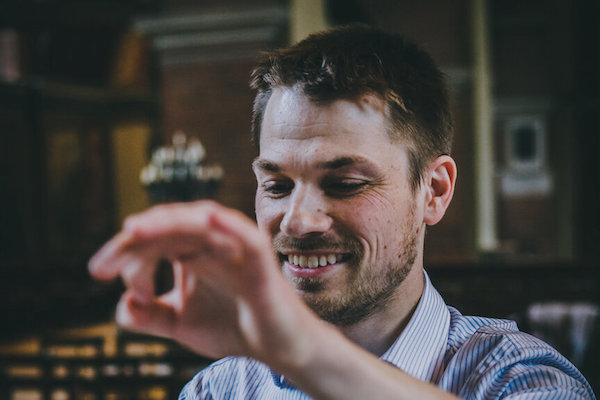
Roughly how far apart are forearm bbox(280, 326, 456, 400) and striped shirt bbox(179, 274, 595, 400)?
28 centimetres

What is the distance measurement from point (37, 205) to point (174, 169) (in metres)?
4.77

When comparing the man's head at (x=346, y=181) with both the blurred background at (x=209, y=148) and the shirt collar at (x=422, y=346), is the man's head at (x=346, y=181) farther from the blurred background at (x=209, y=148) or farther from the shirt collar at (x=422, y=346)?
the blurred background at (x=209, y=148)

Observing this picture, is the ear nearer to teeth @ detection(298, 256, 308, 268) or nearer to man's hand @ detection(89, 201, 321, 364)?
teeth @ detection(298, 256, 308, 268)

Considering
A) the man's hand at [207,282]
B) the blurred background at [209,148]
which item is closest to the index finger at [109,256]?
the man's hand at [207,282]

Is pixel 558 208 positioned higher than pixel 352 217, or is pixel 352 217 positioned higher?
pixel 352 217

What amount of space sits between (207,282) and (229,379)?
58 centimetres

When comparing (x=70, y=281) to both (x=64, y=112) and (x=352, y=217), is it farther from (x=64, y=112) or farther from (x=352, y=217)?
(x=352, y=217)

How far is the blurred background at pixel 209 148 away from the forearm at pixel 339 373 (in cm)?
194

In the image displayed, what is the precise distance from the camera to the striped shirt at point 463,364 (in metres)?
0.80

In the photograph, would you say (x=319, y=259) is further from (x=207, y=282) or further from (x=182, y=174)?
(x=182, y=174)

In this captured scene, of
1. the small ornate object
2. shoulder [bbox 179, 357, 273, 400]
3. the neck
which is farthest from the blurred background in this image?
the neck

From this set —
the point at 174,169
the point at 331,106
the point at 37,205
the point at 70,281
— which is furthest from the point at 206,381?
the point at 37,205

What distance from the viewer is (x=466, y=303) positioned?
3.89m

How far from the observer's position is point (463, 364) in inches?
34.6
